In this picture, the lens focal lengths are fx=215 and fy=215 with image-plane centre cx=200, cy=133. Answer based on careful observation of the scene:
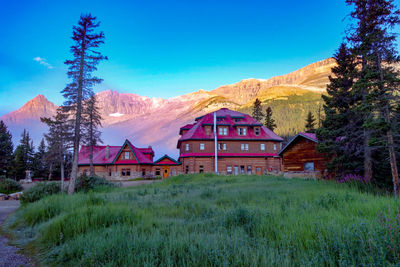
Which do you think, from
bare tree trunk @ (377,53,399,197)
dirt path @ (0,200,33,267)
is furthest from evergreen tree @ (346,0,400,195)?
dirt path @ (0,200,33,267)

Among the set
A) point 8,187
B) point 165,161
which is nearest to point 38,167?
point 8,187

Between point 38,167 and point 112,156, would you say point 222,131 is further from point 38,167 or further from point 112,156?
point 38,167

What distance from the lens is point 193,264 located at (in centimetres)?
362

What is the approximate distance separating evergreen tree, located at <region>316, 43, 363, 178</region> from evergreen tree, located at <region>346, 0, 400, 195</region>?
184 centimetres

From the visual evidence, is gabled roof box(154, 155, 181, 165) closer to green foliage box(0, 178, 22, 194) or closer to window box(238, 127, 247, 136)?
window box(238, 127, 247, 136)

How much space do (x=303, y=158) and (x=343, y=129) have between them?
10.8 metres

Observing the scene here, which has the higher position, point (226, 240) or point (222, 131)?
point (222, 131)

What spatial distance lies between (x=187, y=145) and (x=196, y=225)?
113 feet

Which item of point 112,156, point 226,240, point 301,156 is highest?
point 112,156

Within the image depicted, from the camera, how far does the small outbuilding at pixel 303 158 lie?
84.0ft

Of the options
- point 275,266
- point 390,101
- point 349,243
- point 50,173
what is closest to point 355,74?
point 390,101

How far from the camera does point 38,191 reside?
14688 mm

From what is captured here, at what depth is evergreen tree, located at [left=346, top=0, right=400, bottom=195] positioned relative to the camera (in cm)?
1284

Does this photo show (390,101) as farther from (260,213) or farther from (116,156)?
(116,156)
